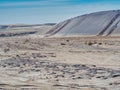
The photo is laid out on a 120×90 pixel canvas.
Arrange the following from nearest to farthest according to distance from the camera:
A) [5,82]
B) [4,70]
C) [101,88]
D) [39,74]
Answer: [101,88] < [5,82] < [39,74] < [4,70]

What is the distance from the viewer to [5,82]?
16641mm

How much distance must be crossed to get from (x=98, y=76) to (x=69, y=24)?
77.6 metres

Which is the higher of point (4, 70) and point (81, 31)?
point (4, 70)

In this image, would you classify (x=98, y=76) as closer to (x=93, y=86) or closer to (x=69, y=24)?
(x=93, y=86)

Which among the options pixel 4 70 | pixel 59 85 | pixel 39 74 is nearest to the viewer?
pixel 59 85

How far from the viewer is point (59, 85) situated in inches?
610

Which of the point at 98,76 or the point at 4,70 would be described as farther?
the point at 4,70

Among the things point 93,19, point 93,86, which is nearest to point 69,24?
point 93,19

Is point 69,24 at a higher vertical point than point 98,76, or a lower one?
lower

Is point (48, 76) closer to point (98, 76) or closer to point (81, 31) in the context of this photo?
point (98, 76)

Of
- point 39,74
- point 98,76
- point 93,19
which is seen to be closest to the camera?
point 98,76

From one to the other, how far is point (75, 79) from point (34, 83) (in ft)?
7.69

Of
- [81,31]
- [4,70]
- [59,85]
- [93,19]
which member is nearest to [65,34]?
[81,31]

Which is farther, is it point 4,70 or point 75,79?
point 4,70
